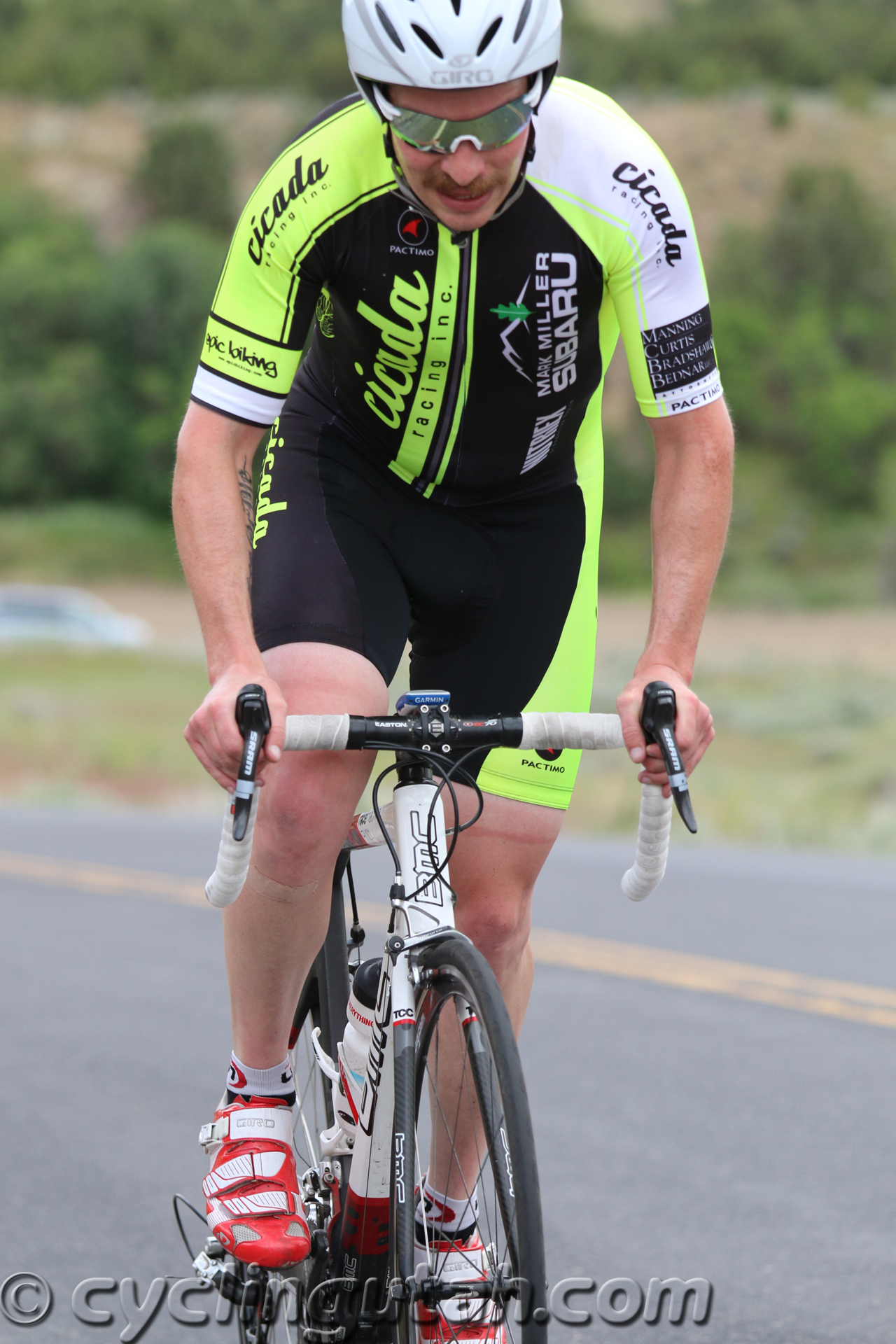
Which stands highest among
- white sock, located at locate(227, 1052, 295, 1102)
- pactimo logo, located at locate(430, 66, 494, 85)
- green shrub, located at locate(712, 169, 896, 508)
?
green shrub, located at locate(712, 169, 896, 508)

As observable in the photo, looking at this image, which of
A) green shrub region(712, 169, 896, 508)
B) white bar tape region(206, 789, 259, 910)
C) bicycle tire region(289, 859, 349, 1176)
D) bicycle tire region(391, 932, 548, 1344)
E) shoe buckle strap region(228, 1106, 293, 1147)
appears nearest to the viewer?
bicycle tire region(391, 932, 548, 1344)

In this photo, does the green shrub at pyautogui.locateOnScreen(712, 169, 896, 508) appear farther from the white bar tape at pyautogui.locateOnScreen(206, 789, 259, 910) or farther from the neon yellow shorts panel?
the white bar tape at pyautogui.locateOnScreen(206, 789, 259, 910)

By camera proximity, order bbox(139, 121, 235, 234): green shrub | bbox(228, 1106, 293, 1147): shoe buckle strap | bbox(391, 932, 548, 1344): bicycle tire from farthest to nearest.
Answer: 1. bbox(139, 121, 235, 234): green shrub
2. bbox(228, 1106, 293, 1147): shoe buckle strap
3. bbox(391, 932, 548, 1344): bicycle tire

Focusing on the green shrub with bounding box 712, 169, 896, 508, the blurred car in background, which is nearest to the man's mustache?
the blurred car in background

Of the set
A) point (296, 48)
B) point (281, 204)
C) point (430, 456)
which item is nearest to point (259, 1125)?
point (430, 456)

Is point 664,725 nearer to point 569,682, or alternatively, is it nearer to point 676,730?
point 676,730

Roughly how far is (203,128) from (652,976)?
86.3 m

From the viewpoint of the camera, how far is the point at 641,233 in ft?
9.77

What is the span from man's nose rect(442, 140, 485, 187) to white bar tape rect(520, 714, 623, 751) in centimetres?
86

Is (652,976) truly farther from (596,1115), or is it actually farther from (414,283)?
(414,283)

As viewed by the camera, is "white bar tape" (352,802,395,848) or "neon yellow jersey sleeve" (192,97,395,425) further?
"white bar tape" (352,802,395,848)

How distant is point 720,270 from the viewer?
8475cm

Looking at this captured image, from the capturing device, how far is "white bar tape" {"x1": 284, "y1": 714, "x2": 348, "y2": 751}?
8.72ft

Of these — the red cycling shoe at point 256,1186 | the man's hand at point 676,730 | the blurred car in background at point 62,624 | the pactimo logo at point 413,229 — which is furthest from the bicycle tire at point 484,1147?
the blurred car in background at point 62,624
